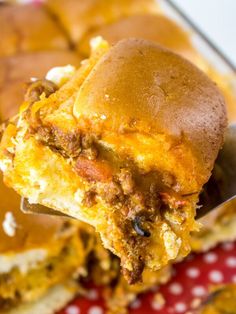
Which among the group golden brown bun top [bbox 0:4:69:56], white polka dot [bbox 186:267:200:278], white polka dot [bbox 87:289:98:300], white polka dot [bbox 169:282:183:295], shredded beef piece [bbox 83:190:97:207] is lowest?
white polka dot [bbox 186:267:200:278]

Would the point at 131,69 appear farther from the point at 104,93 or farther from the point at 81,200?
the point at 81,200

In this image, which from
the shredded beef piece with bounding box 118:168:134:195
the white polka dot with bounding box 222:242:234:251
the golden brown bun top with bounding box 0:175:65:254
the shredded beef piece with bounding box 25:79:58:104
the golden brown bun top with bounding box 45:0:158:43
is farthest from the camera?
the golden brown bun top with bounding box 45:0:158:43

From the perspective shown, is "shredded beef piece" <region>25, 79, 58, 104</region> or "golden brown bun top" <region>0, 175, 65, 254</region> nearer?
"shredded beef piece" <region>25, 79, 58, 104</region>

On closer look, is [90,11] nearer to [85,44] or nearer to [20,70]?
[85,44]

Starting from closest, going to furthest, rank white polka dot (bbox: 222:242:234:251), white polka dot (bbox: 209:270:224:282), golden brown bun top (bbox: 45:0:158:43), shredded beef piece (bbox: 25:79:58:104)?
shredded beef piece (bbox: 25:79:58:104)
white polka dot (bbox: 209:270:224:282)
white polka dot (bbox: 222:242:234:251)
golden brown bun top (bbox: 45:0:158:43)

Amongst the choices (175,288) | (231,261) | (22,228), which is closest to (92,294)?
(175,288)

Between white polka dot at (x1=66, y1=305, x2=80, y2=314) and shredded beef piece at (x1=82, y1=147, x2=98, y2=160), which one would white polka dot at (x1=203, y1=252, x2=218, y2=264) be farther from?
shredded beef piece at (x1=82, y1=147, x2=98, y2=160)

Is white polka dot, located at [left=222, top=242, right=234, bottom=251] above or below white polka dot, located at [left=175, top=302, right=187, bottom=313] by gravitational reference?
below

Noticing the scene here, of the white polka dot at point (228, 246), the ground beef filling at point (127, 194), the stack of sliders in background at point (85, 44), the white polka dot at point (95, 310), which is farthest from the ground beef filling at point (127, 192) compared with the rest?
the white polka dot at point (228, 246)

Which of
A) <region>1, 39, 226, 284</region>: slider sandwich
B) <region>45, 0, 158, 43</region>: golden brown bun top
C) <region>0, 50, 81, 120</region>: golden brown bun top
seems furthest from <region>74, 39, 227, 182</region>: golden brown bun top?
<region>45, 0, 158, 43</region>: golden brown bun top
